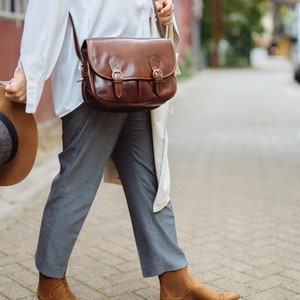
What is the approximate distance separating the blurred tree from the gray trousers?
35535 mm

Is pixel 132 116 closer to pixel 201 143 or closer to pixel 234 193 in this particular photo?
pixel 234 193

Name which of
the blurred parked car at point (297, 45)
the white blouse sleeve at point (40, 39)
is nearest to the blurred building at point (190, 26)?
the blurred parked car at point (297, 45)

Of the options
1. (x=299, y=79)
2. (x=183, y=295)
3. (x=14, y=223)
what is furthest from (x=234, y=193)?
(x=299, y=79)

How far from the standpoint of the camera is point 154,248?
290 cm

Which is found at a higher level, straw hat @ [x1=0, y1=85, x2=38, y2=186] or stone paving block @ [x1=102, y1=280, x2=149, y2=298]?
straw hat @ [x1=0, y1=85, x2=38, y2=186]

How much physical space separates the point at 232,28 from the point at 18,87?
126ft

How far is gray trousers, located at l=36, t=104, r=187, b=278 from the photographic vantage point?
2.75m

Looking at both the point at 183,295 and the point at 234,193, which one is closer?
the point at 183,295

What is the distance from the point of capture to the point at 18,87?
264 centimetres

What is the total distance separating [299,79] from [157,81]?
1789 centimetres

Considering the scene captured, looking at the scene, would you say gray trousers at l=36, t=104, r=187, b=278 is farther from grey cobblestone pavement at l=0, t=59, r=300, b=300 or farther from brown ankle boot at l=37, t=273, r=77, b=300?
grey cobblestone pavement at l=0, t=59, r=300, b=300

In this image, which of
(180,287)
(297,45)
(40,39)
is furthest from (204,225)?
(297,45)

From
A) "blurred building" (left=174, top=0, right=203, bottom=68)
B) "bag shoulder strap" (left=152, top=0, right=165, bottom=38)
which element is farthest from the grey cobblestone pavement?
"blurred building" (left=174, top=0, right=203, bottom=68)

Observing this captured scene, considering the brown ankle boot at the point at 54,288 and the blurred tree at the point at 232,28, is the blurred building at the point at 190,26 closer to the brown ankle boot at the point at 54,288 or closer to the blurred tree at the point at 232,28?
the blurred tree at the point at 232,28
